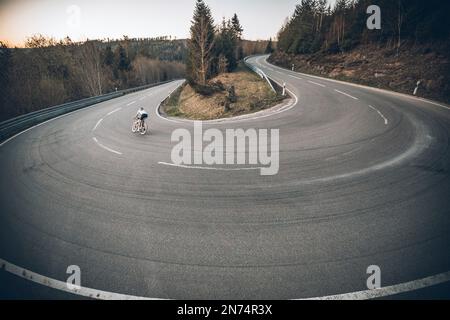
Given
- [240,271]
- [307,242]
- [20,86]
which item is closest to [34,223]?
[240,271]

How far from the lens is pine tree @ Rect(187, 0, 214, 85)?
27297mm

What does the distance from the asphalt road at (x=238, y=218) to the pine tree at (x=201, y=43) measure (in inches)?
862

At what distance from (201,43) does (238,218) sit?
90.1 feet

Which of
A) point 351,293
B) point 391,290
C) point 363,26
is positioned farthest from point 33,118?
point 363,26

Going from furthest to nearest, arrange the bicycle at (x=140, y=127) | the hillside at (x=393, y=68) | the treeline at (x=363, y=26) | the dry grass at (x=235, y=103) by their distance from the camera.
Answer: the treeline at (x=363, y=26) → the hillside at (x=393, y=68) → the dry grass at (x=235, y=103) → the bicycle at (x=140, y=127)

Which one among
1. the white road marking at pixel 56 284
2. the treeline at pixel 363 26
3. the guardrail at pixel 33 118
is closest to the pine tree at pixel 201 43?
the guardrail at pixel 33 118

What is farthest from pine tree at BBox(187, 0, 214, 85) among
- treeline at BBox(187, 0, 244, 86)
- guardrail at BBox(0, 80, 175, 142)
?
guardrail at BBox(0, 80, 175, 142)

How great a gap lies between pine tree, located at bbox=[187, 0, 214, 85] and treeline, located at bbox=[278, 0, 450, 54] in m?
21.4

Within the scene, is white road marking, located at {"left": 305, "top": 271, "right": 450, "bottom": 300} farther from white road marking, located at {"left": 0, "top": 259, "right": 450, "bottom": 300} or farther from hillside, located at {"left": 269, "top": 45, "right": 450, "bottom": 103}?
hillside, located at {"left": 269, "top": 45, "right": 450, "bottom": 103}

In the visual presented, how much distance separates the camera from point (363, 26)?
112ft

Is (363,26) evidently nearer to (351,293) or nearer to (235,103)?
(235,103)

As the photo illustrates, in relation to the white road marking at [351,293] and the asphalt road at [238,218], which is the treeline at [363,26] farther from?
the white road marking at [351,293]

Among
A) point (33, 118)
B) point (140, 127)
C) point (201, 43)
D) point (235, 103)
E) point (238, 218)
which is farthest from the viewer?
point (201, 43)

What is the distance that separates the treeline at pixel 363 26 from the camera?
25.0 metres
